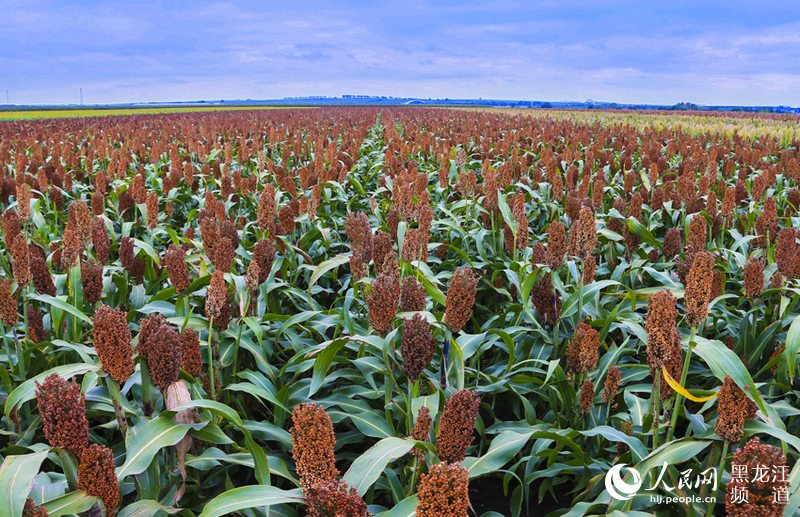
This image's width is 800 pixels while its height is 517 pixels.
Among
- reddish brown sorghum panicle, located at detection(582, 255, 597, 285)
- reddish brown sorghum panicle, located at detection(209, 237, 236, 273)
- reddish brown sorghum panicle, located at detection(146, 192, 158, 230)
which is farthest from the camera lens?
reddish brown sorghum panicle, located at detection(146, 192, 158, 230)

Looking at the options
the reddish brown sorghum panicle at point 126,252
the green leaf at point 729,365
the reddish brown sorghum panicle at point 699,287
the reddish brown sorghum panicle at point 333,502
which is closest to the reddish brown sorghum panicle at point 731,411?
the green leaf at point 729,365

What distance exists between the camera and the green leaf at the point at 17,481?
1.34 m

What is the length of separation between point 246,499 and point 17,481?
0.55m

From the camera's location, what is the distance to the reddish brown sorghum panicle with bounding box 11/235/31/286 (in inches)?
88.4

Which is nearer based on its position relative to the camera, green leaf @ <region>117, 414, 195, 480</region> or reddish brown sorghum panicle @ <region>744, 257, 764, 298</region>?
green leaf @ <region>117, 414, 195, 480</region>

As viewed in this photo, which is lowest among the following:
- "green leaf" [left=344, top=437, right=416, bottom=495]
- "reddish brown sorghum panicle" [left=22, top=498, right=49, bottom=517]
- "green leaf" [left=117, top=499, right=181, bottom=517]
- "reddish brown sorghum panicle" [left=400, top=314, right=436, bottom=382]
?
"green leaf" [left=117, top=499, right=181, bottom=517]

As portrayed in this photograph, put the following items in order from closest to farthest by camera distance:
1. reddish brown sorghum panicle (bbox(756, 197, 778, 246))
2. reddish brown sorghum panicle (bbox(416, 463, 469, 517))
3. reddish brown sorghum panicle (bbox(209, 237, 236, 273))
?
reddish brown sorghum panicle (bbox(416, 463, 469, 517)) < reddish brown sorghum panicle (bbox(209, 237, 236, 273)) < reddish brown sorghum panicle (bbox(756, 197, 778, 246))

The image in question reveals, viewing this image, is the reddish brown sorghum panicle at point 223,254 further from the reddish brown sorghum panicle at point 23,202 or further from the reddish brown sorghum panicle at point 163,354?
the reddish brown sorghum panicle at point 23,202

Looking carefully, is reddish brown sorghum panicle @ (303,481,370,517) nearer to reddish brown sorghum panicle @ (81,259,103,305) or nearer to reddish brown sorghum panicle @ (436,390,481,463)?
reddish brown sorghum panicle @ (436,390,481,463)

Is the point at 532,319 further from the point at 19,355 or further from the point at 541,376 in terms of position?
the point at 19,355

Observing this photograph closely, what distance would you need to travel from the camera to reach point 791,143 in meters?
14.0

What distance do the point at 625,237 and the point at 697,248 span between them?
3.88ft

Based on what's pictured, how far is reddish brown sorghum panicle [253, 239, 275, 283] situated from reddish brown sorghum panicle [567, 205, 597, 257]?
1.40m

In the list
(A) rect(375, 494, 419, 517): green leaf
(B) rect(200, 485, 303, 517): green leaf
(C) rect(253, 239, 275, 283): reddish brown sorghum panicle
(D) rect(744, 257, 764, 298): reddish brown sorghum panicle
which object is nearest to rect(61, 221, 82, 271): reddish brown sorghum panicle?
(C) rect(253, 239, 275, 283): reddish brown sorghum panicle
